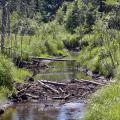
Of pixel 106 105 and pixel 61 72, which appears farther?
pixel 61 72

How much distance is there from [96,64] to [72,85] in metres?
16.8

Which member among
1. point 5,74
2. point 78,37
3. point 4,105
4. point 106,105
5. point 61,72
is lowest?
point 78,37

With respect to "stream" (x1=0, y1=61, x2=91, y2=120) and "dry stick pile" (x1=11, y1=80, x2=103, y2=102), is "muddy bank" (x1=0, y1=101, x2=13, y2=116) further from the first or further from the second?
"dry stick pile" (x1=11, y1=80, x2=103, y2=102)

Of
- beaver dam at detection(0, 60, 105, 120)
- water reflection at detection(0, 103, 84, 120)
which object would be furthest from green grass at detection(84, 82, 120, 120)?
water reflection at detection(0, 103, 84, 120)

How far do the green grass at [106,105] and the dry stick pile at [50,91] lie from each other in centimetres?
1266

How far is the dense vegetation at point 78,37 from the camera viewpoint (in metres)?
26.9

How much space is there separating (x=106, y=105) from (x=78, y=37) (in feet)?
303

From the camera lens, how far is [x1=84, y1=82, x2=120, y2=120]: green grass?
870 inches

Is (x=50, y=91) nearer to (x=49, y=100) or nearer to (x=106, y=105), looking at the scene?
(x=49, y=100)

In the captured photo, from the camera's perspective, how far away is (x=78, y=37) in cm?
11575

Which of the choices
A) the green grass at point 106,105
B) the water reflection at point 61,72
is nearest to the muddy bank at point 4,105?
the green grass at point 106,105

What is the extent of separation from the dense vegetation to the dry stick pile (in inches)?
83.0

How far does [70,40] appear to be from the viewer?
11650 cm


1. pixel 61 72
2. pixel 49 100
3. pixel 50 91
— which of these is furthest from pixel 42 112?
pixel 61 72
